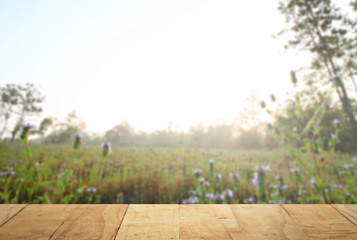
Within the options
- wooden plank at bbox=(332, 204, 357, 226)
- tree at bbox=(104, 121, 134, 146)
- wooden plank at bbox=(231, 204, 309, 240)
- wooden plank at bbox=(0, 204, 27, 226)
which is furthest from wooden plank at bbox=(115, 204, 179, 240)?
tree at bbox=(104, 121, 134, 146)

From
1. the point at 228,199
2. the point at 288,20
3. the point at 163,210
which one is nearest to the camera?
the point at 163,210

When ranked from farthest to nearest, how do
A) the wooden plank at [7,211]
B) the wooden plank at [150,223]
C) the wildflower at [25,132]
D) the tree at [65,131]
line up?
the tree at [65,131] → the wildflower at [25,132] → the wooden plank at [7,211] → the wooden plank at [150,223]

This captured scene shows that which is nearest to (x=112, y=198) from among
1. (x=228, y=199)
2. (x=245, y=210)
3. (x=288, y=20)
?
(x=228, y=199)

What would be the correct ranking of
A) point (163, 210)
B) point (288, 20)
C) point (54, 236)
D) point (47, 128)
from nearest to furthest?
point (54, 236) → point (163, 210) → point (288, 20) → point (47, 128)

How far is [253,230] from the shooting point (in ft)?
2.40

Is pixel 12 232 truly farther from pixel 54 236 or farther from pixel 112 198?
pixel 112 198

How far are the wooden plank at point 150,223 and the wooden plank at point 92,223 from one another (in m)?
0.04

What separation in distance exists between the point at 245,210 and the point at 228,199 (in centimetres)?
168

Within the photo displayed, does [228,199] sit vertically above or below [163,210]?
below

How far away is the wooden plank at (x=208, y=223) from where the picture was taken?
2.29 ft

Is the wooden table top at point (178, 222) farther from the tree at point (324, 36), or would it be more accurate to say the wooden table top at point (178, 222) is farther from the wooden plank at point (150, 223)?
the tree at point (324, 36)

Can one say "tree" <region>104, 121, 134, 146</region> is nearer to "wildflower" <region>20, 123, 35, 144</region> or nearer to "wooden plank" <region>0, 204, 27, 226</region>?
"wildflower" <region>20, 123, 35, 144</region>

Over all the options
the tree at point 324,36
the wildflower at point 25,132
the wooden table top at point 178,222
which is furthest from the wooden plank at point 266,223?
the tree at point 324,36

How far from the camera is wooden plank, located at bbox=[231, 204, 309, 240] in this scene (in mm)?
702
